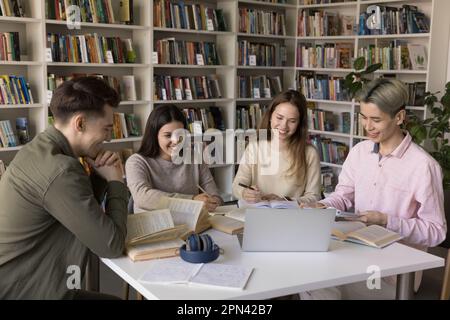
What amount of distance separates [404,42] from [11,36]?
3.52 m

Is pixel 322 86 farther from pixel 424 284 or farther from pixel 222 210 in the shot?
pixel 222 210

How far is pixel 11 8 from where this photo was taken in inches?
164

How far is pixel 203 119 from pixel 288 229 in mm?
3645

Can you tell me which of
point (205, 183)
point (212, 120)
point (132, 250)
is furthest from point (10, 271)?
point (212, 120)

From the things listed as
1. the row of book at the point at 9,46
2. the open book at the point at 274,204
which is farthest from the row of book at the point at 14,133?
the open book at the point at 274,204

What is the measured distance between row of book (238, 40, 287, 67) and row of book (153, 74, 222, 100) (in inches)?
15.4

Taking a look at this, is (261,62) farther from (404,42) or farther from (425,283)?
(425,283)

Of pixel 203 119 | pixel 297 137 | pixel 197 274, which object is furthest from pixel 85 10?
pixel 197 274

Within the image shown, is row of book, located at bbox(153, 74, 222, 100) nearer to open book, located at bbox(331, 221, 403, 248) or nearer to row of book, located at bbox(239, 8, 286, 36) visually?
row of book, located at bbox(239, 8, 286, 36)

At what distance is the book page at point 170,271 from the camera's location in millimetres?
1666

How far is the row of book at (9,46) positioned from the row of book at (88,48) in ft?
0.78

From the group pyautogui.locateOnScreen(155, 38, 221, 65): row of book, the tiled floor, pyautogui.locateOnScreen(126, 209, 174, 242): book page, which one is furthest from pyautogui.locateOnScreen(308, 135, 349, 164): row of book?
pyautogui.locateOnScreen(126, 209, 174, 242): book page

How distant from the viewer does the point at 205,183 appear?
305 centimetres

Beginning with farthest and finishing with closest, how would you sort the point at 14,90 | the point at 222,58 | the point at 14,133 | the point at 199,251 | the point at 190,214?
the point at 222,58 < the point at 14,133 < the point at 14,90 < the point at 190,214 < the point at 199,251
